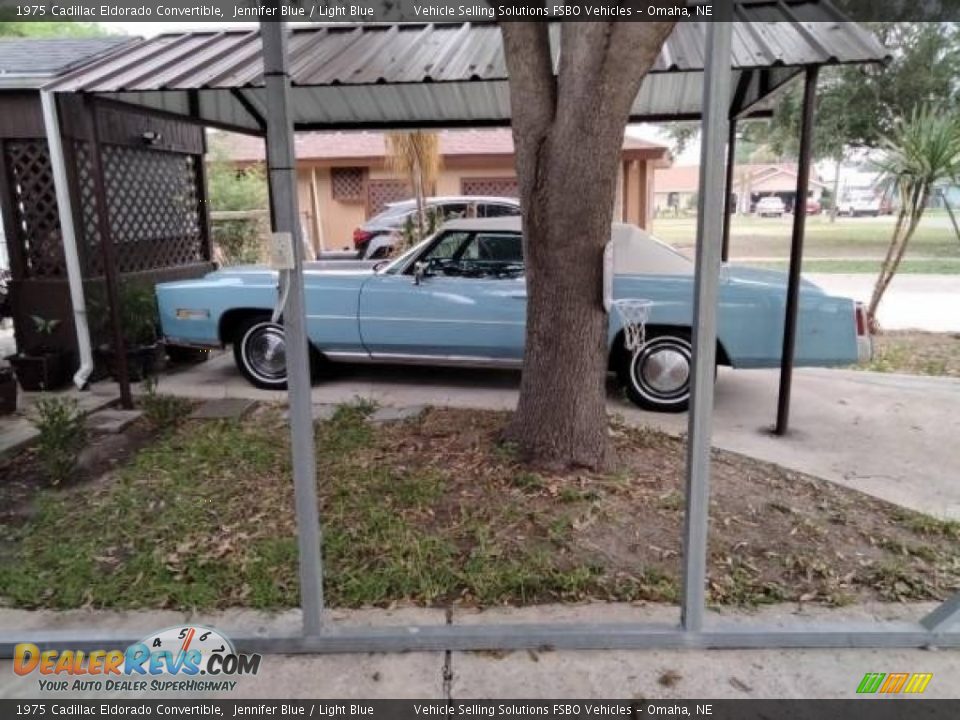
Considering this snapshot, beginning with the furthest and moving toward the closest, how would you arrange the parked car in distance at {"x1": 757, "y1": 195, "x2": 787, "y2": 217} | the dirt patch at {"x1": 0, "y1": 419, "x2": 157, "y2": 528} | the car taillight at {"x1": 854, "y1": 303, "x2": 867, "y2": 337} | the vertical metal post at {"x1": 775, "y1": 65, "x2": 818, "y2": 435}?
the parked car in distance at {"x1": 757, "y1": 195, "x2": 787, "y2": 217} → the car taillight at {"x1": 854, "y1": 303, "x2": 867, "y2": 337} → the vertical metal post at {"x1": 775, "y1": 65, "x2": 818, "y2": 435} → the dirt patch at {"x1": 0, "y1": 419, "x2": 157, "y2": 528}

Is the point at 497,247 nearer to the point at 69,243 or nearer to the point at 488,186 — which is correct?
the point at 69,243

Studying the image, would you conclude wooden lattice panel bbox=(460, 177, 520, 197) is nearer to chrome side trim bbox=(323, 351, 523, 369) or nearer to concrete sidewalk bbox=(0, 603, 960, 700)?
chrome side trim bbox=(323, 351, 523, 369)

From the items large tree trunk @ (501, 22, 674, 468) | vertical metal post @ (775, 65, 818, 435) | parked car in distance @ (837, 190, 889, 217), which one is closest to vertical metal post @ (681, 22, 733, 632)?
large tree trunk @ (501, 22, 674, 468)

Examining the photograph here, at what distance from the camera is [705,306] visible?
2.46 meters

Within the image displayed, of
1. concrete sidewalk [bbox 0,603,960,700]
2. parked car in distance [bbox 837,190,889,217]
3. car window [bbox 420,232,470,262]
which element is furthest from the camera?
parked car in distance [bbox 837,190,889,217]

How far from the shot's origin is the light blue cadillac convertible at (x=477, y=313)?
530cm

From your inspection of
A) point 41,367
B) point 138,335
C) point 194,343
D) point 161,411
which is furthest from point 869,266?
point 41,367

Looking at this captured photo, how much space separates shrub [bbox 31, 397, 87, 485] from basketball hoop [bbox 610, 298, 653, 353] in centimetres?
375

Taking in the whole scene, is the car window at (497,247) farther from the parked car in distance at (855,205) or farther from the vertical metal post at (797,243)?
the parked car in distance at (855,205)

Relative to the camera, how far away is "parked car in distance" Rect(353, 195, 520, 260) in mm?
11664

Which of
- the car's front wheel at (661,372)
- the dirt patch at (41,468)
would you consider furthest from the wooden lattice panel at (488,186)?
the dirt patch at (41,468)

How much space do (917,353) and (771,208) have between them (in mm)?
61591

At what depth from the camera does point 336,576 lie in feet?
10.4

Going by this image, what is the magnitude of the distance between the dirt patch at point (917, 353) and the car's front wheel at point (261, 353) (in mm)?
5496
